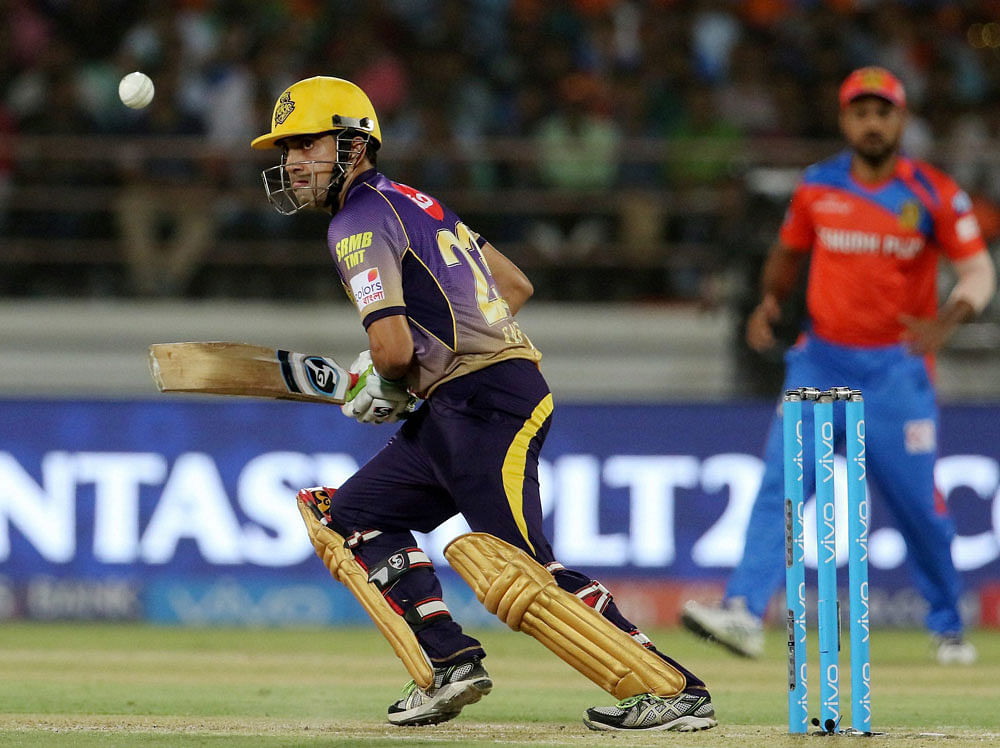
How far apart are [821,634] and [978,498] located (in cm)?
519

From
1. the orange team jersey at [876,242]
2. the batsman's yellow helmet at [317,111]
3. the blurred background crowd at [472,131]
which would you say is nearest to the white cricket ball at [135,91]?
the batsman's yellow helmet at [317,111]

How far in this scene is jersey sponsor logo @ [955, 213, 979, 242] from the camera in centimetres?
743

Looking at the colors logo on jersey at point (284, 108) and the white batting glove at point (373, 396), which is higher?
the colors logo on jersey at point (284, 108)

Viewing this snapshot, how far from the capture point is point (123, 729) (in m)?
5.04

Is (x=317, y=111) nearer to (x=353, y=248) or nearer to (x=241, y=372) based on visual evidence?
(x=353, y=248)

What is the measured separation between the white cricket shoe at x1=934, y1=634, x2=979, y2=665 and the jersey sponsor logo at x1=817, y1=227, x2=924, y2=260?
180cm

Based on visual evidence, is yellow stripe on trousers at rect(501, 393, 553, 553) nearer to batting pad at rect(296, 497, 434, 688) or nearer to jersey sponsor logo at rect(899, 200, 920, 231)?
batting pad at rect(296, 497, 434, 688)

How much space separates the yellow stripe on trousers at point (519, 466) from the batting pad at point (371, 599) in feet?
1.73

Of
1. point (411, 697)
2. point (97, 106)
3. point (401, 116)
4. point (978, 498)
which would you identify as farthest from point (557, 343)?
point (411, 697)

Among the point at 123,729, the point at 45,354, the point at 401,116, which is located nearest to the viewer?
the point at 123,729

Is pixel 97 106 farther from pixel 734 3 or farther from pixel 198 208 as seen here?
pixel 734 3

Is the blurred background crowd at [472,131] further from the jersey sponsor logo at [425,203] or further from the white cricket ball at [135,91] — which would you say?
the jersey sponsor logo at [425,203]

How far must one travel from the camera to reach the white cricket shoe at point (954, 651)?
7.65 meters

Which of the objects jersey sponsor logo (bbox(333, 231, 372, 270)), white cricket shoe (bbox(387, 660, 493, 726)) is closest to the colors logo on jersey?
jersey sponsor logo (bbox(333, 231, 372, 270))
